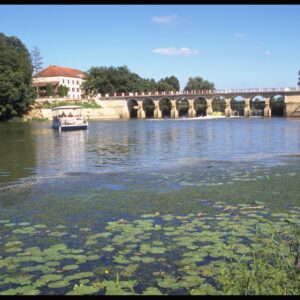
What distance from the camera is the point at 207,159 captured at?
23453mm

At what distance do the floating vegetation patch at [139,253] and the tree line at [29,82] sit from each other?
77807 mm

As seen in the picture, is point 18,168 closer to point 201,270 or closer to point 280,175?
point 280,175

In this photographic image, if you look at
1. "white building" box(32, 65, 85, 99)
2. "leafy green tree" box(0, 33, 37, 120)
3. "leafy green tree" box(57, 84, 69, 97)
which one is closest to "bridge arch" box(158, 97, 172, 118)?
"white building" box(32, 65, 85, 99)

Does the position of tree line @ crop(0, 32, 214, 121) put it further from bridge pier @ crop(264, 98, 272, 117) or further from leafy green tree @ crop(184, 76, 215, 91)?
bridge pier @ crop(264, 98, 272, 117)

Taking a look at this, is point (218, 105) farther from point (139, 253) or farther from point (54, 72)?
point (139, 253)

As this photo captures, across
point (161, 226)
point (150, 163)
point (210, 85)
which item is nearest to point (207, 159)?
point (150, 163)

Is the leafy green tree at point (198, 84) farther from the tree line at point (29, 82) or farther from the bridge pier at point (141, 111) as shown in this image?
the bridge pier at point (141, 111)

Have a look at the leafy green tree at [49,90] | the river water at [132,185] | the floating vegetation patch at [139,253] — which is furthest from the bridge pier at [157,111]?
the floating vegetation patch at [139,253]

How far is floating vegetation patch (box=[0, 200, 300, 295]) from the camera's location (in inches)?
264

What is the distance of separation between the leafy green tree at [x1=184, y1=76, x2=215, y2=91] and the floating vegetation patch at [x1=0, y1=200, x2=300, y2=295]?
469ft

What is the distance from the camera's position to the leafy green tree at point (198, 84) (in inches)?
5976

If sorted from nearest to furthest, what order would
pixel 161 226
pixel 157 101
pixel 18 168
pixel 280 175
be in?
pixel 161 226 → pixel 280 175 → pixel 18 168 → pixel 157 101

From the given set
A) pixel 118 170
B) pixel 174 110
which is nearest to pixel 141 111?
pixel 174 110

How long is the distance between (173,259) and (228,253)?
93cm
